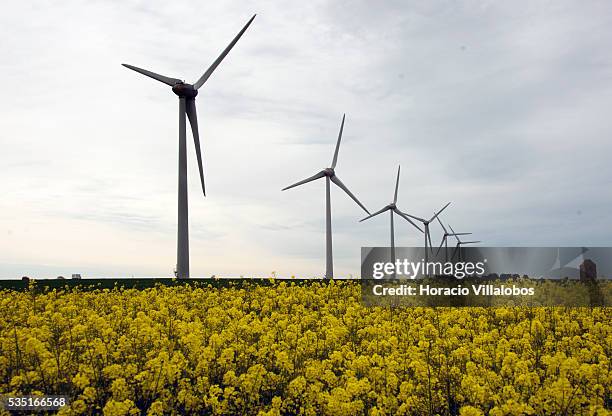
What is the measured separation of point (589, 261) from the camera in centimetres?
4959

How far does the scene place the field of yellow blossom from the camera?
30.4 feet

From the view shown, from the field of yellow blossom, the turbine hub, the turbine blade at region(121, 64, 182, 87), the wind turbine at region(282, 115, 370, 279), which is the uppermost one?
the turbine blade at region(121, 64, 182, 87)

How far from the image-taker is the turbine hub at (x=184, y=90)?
128ft

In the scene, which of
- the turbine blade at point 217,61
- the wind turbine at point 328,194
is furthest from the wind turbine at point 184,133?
the wind turbine at point 328,194

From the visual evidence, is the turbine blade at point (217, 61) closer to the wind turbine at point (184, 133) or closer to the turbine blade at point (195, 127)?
the wind turbine at point (184, 133)

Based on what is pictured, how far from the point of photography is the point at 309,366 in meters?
10.4

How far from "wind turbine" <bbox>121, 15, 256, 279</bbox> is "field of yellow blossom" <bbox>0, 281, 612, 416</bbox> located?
57.9 ft

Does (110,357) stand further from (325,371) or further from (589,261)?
(589,261)

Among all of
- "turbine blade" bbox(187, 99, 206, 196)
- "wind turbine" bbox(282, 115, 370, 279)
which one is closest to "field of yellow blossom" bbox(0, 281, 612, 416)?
"turbine blade" bbox(187, 99, 206, 196)

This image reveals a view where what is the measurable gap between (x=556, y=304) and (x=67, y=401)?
1832 centimetres

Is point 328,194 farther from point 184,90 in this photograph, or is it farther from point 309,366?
point 309,366

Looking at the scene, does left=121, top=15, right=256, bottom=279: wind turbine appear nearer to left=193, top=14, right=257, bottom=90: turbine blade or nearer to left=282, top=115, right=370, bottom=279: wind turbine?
left=193, top=14, right=257, bottom=90: turbine blade

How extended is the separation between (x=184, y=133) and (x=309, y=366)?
2858 cm

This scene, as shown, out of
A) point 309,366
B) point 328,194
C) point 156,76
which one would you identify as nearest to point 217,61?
point 156,76
